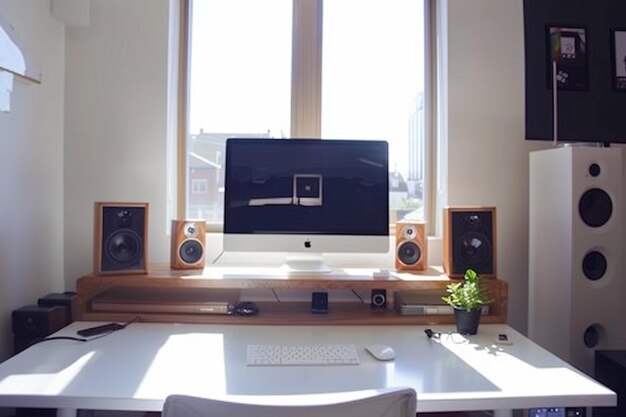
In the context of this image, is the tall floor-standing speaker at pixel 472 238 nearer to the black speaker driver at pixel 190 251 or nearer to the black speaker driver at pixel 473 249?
the black speaker driver at pixel 473 249

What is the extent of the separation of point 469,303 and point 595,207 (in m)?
0.65

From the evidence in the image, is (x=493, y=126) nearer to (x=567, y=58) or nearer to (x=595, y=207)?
(x=567, y=58)

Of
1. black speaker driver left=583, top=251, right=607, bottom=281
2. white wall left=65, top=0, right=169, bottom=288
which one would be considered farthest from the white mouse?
white wall left=65, top=0, right=169, bottom=288

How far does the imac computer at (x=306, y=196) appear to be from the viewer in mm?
1629

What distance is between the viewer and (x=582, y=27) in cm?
165

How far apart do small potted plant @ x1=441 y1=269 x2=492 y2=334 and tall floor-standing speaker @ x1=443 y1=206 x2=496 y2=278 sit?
6.6 inches

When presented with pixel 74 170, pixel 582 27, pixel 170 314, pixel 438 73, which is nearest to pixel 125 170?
pixel 74 170

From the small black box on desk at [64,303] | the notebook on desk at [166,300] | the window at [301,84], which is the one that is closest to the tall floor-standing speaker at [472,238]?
the window at [301,84]

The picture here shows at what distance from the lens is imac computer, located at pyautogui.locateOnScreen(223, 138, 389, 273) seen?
163cm

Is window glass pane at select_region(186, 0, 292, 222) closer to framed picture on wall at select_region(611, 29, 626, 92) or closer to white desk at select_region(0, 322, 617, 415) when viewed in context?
white desk at select_region(0, 322, 617, 415)

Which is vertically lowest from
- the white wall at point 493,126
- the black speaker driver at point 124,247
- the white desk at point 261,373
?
the white desk at point 261,373

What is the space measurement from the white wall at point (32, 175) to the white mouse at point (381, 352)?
4.53ft

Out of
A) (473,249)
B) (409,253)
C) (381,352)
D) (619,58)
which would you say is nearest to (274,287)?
(381,352)

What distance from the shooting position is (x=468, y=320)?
4.65 feet
